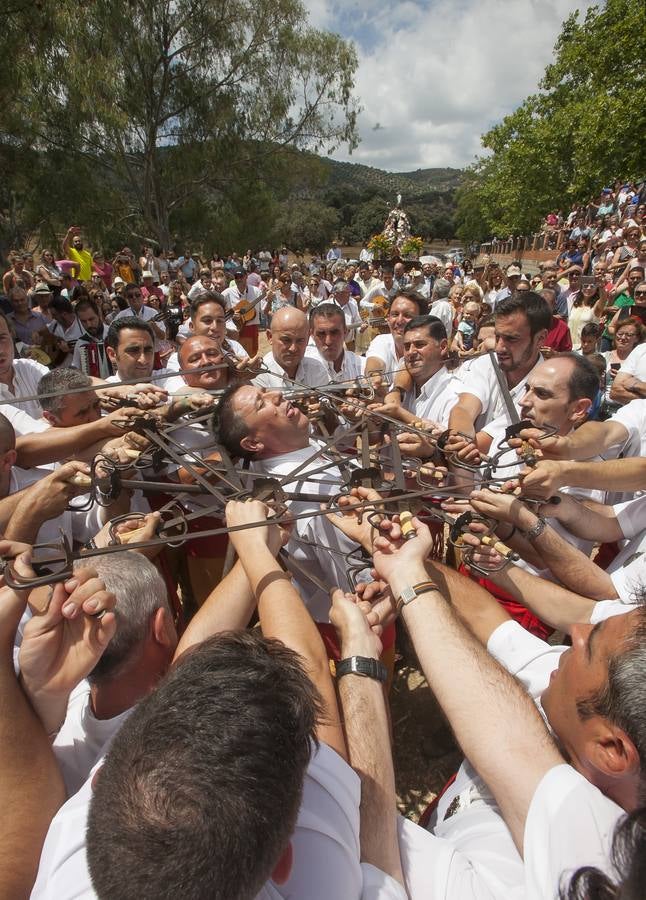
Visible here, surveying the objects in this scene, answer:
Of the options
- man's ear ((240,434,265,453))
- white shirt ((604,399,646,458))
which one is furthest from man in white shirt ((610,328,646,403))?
man's ear ((240,434,265,453))

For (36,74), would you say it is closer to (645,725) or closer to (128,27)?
(128,27)

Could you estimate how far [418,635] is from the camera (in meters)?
1.60

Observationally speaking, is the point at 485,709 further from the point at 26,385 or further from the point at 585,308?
the point at 585,308

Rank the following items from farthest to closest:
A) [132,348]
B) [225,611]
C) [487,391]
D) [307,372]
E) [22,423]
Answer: [307,372]
[132,348]
[487,391]
[22,423]
[225,611]

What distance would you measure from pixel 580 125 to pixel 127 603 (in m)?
32.7

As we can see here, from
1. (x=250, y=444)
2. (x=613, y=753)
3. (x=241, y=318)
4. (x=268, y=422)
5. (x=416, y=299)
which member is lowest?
(x=613, y=753)

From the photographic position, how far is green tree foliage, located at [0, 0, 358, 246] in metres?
19.9

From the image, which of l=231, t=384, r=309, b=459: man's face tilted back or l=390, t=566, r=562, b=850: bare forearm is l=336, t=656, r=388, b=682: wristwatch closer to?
l=390, t=566, r=562, b=850: bare forearm

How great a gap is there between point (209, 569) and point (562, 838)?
2450mm

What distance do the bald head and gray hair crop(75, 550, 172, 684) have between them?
306cm

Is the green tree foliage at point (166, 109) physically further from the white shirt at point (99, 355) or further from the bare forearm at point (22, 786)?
the bare forearm at point (22, 786)

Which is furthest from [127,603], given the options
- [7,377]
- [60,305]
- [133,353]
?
[60,305]

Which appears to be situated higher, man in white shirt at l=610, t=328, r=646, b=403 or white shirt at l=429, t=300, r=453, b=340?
white shirt at l=429, t=300, r=453, b=340

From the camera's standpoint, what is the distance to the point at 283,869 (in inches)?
40.4
